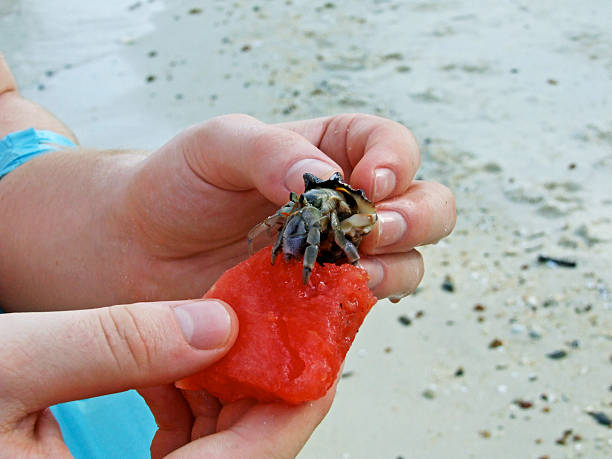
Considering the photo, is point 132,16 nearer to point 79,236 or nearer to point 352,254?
point 79,236

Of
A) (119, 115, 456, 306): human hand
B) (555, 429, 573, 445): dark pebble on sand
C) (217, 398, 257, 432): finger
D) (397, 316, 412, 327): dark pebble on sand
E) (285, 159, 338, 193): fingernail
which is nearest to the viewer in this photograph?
(217, 398, 257, 432): finger

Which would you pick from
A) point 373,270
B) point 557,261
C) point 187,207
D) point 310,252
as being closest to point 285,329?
point 310,252

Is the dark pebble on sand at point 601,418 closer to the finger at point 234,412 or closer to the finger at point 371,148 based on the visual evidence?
the finger at point 371,148

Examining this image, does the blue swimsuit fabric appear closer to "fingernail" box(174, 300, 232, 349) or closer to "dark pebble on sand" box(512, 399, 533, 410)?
"fingernail" box(174, 300, 232, 349)

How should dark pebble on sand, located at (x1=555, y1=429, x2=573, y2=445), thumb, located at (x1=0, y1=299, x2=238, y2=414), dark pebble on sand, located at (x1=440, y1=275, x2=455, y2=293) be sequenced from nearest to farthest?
thumb, located at (x1=0, y1=299, x2=238, y2=414), dark pebble on sand, located at (x1=555, y1=429, x2=573, y2=445), dark pebble on sand, located at (x1=440, y1=275, x2=455, y2=293)

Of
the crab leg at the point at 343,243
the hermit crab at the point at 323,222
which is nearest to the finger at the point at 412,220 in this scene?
the hermit crab at the point at 323,222


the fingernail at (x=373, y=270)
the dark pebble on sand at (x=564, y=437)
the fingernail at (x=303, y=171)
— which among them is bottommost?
the dark pebble on sand at (x=564, y=437)

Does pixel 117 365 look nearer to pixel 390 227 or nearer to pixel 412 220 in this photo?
pixel 390 227

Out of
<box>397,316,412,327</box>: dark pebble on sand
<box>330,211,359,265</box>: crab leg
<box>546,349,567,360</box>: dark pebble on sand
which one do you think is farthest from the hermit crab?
<box>546,349,567,360</box>: dark pebble on sand
